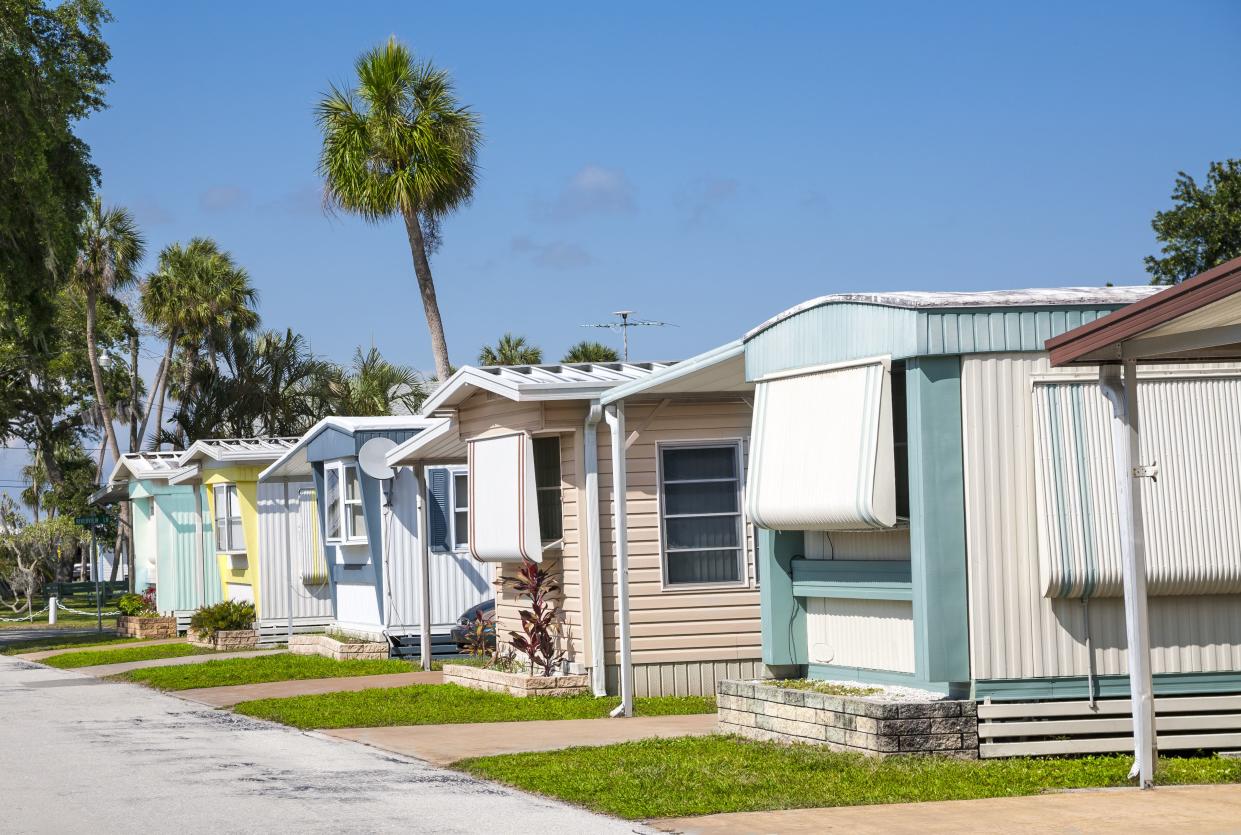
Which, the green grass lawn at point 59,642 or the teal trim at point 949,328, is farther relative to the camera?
the green grass lawn at point 59,642

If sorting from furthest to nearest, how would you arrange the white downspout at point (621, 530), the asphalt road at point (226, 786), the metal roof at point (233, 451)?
the metal roof at point (233, 451) → the white downspout at point (621, 530) → the asphalt road at point (226, 786)

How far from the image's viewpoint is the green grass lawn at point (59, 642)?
30328 millimetres

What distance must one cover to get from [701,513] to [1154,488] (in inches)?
248

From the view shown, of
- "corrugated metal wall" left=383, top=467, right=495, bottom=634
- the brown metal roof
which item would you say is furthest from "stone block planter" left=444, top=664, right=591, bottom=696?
the brown metal roof

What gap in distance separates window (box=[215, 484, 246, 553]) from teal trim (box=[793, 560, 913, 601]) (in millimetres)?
18005

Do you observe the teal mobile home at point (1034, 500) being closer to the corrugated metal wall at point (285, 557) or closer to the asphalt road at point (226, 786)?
the asphalt road at point (226, 786)

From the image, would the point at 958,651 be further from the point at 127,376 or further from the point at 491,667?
the point at 127,376

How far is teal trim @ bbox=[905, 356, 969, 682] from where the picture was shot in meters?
11.1

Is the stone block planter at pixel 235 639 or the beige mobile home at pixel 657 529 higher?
the beige mobile home at pixel 657 529

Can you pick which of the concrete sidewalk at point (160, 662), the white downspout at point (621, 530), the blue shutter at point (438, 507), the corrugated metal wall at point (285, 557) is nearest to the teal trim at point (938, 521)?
the white downspout at point (621, 530)

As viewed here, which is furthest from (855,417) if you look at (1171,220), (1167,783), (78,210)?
(1171,220)

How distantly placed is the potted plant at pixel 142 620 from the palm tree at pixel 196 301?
529 inches

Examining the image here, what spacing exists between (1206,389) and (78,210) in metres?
23.6

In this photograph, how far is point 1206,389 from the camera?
448 inches
